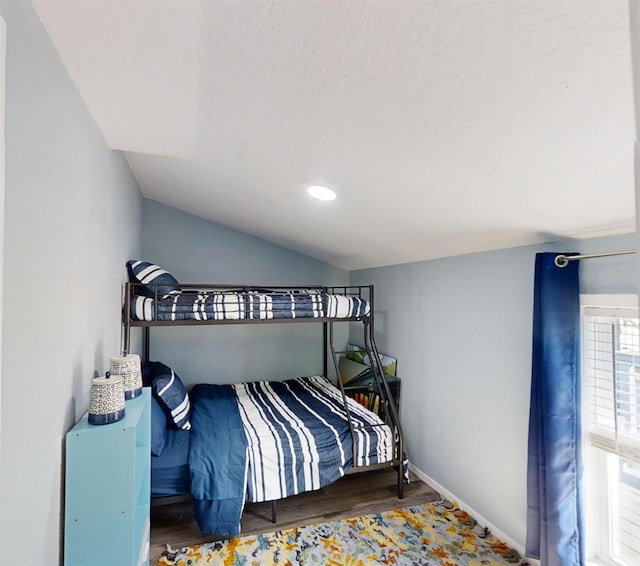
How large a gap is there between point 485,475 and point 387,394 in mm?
817

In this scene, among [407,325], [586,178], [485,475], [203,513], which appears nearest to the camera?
[586,178]

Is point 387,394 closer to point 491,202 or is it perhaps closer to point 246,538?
point 246,538

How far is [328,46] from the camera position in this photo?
964mm

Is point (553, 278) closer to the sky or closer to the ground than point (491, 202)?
closer to the ground

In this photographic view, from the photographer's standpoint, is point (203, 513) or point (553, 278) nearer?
point (553, 278)

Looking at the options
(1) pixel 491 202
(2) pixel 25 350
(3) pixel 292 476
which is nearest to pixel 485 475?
(3) pixel 292 476

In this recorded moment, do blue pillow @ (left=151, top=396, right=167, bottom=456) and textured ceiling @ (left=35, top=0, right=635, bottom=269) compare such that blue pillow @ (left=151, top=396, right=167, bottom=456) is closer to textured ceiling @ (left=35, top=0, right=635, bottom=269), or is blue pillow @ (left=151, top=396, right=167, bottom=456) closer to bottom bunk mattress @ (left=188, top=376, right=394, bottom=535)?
bottom bunk mattress @ (left=188, top=376, right=394, bottom=535)

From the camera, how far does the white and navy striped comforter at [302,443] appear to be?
89.2 inches

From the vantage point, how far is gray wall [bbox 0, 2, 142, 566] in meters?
0.87

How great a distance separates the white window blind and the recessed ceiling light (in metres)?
1.41

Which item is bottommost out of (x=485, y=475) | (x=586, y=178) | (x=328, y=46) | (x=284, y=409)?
(x=485, y=475)

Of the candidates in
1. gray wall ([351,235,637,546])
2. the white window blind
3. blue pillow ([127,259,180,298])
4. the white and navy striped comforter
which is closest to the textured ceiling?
gray wall ([351,235,637,546])

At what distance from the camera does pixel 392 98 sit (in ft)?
3.68

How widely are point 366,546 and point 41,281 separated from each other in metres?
2.16
